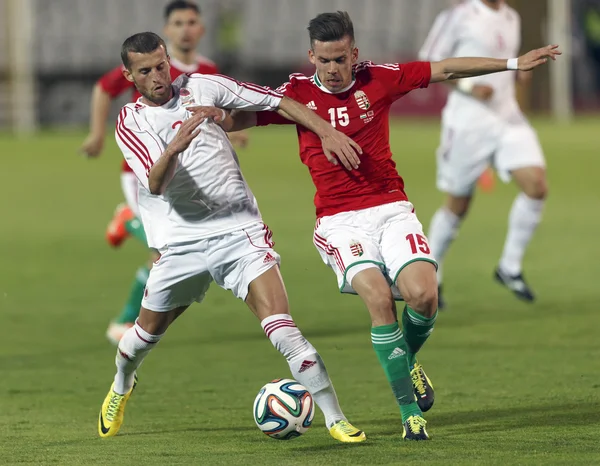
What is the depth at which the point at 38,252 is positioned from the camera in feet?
44.5

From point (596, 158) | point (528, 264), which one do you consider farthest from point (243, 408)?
point (596, 158)

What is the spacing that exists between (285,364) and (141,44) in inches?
105

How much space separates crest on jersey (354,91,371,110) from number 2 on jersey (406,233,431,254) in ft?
2.28

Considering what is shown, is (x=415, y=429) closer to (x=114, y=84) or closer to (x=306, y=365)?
(x=306, y=365)

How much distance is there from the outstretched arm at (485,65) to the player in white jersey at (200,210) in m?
0.72

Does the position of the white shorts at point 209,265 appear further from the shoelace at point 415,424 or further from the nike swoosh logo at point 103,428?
the shoelace at point 415,424

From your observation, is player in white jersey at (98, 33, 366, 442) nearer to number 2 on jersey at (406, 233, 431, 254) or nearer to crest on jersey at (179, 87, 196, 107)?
crest on jersey at (179, 87, 196, 107)

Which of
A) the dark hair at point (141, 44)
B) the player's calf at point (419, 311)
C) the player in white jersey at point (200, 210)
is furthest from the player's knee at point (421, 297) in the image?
the dark hair at point (141, 44)

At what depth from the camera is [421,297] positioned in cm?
609

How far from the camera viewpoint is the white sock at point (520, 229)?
33.9 feet

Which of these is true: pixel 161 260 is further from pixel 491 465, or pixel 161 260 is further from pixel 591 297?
pixel 591 297

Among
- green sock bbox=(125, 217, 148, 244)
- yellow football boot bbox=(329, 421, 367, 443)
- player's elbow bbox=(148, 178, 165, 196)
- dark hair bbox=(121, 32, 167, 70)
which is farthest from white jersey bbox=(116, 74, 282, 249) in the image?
green sock bbox=(125, 217, 148, 244)

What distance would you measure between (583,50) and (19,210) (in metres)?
20.9

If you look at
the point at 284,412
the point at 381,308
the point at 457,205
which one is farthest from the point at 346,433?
the point at 457,205
